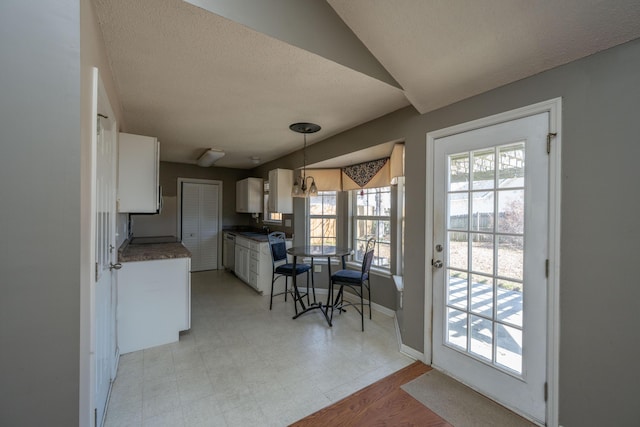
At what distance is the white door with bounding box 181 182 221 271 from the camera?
547cm

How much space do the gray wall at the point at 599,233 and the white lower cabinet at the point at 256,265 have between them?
11.1 ft

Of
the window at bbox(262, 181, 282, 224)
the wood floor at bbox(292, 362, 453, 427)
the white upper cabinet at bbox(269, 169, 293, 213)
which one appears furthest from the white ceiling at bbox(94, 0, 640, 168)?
the window at bbox(262, 181, 282, 224)

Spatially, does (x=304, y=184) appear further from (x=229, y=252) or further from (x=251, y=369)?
(x=229, y=252)

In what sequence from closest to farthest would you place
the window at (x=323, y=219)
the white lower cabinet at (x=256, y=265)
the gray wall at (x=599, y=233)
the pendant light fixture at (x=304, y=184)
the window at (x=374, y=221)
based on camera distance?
the gray wall at (x=599, y=233)
the pendant light fixture at (x=304, y=184)
the window at (x=374, y=221)
the white lower cabinet at (x=256, y=265)
the window at (x=323, y=219)

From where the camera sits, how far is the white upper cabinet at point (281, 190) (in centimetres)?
440

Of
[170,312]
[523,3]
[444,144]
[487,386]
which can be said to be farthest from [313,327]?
[523,3]

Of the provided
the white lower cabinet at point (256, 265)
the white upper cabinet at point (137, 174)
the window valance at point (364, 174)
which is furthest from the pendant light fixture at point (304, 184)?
the white upper cabinet at point (137, 174)

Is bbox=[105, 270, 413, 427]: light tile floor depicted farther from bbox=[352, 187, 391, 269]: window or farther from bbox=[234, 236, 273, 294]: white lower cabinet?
bbox=[352, 187, 391, 269]: window

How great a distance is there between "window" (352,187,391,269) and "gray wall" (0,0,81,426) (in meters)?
3.14

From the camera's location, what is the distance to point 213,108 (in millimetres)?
2490

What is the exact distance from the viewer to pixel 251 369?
218 cm

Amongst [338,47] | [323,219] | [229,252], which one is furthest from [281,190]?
[338,47]

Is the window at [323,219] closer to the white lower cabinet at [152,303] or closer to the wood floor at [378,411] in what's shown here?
the white lower cabinet at [152,303]

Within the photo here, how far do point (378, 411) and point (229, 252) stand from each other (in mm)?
4384
